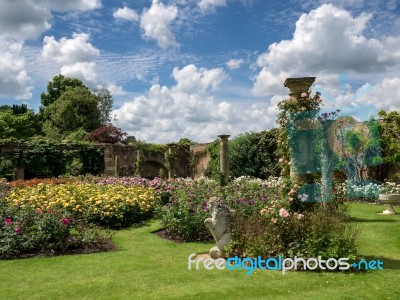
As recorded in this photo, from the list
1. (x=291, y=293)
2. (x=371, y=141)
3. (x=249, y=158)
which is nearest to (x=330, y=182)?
(x=291, y=293)

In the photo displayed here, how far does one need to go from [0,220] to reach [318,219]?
554cm

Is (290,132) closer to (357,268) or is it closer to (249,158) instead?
(357,268)

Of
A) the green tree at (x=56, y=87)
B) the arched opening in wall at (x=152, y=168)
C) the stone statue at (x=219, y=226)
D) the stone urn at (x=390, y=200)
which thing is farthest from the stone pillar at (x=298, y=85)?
the green tree at (x=56, y=87)

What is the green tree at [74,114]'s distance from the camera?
31.6 meters

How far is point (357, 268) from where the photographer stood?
560 centimetres

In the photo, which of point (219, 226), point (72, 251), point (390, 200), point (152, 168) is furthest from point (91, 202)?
point (152, 168)

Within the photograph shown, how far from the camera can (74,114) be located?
105 ft

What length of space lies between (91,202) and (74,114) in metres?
23.5

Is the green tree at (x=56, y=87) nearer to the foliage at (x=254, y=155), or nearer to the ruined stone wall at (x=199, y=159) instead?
the ruined stone wall at (x=199, y=159)

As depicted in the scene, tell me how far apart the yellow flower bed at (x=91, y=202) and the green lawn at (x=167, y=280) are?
2609 mm

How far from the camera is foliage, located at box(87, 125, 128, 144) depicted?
2743cm

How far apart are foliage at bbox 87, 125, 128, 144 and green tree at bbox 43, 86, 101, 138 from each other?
3823mm

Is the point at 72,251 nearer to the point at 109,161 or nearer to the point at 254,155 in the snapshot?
the point at 254,155

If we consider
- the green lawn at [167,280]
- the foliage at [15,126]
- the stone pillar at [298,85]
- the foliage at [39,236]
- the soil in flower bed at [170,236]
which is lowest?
the green lawn at [167,280]
